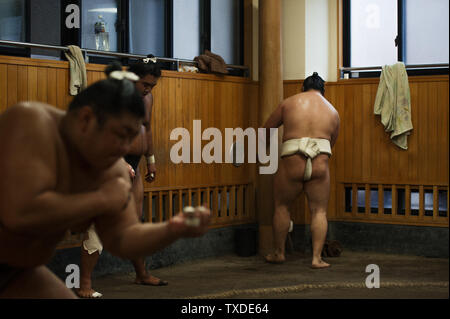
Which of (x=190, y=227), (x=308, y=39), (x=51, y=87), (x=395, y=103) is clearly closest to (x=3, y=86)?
(x=51, y=87)

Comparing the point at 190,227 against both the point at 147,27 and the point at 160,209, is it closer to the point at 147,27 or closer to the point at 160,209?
the point at 160,209

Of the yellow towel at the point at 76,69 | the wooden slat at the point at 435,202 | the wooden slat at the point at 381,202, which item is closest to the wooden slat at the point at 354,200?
the wooden slat at the point at 381,202

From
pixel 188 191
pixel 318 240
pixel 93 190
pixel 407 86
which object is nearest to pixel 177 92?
pixel 188 191

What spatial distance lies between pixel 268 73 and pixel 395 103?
3.49 feet

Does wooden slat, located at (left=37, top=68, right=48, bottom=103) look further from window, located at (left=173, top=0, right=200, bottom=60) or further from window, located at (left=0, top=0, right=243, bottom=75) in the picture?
window, located at (left=173, top=0, right=200, bottom=60)

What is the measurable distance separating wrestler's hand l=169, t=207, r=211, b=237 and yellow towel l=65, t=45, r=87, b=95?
2.97 metres

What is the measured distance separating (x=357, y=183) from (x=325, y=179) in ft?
3.04

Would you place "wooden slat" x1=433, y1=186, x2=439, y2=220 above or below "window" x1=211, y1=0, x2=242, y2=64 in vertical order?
below

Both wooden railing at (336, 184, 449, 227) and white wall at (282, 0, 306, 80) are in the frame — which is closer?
wooden railing at (336, 184, 449, 227)

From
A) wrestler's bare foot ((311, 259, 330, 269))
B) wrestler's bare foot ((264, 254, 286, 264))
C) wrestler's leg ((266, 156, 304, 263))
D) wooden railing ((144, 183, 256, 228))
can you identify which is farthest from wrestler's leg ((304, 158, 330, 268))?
wooden railing ((144, 183, 256, 228))

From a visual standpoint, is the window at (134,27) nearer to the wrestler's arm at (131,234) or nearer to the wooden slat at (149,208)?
the wooden slat at (149,208)

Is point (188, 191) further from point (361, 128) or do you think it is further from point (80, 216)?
point (80, 216)

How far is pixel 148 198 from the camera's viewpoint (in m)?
4.94

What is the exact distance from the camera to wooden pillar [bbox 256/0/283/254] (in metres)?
5.48
